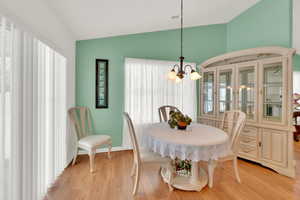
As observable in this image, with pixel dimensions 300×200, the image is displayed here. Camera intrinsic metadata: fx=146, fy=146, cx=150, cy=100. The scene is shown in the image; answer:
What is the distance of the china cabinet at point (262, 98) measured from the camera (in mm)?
2389

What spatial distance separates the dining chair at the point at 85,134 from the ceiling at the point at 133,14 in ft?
4.92

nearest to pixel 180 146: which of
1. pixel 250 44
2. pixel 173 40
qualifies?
pixel 173 40

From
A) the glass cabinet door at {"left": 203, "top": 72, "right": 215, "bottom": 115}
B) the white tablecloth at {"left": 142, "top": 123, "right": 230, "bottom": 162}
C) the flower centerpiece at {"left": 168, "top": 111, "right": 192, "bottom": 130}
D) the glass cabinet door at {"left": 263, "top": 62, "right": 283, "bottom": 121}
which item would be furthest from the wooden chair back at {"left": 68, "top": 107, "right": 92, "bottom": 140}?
the glass cabinet door at {"left": 263, "top": 62, "right": 283, "bottom": 121}

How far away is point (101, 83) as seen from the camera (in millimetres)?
3236

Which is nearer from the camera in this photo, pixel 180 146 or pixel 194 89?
pixel 180 146

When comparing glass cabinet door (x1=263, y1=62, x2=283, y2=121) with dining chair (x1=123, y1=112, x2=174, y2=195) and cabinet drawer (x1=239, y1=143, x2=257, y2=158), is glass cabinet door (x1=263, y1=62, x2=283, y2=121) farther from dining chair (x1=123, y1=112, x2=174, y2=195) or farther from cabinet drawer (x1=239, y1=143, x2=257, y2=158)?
dining chair (x1=123, y1=112, x2=174, y2=195)

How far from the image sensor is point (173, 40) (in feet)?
12.1

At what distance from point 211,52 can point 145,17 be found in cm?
219

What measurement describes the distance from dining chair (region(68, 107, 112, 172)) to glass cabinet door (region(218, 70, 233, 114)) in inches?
104

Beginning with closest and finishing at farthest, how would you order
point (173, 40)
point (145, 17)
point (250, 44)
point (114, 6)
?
point (114, 6) → point (145, 17) → point (250, 44) → point (173, 40)

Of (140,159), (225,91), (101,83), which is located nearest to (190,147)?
(140,159)

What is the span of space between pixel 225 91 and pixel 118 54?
2.60 m

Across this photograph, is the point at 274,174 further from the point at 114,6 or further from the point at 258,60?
the point at 114,6

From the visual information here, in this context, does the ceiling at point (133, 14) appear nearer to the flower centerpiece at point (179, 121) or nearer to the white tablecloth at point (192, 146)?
the flower centerpiece at point (179, 121)
